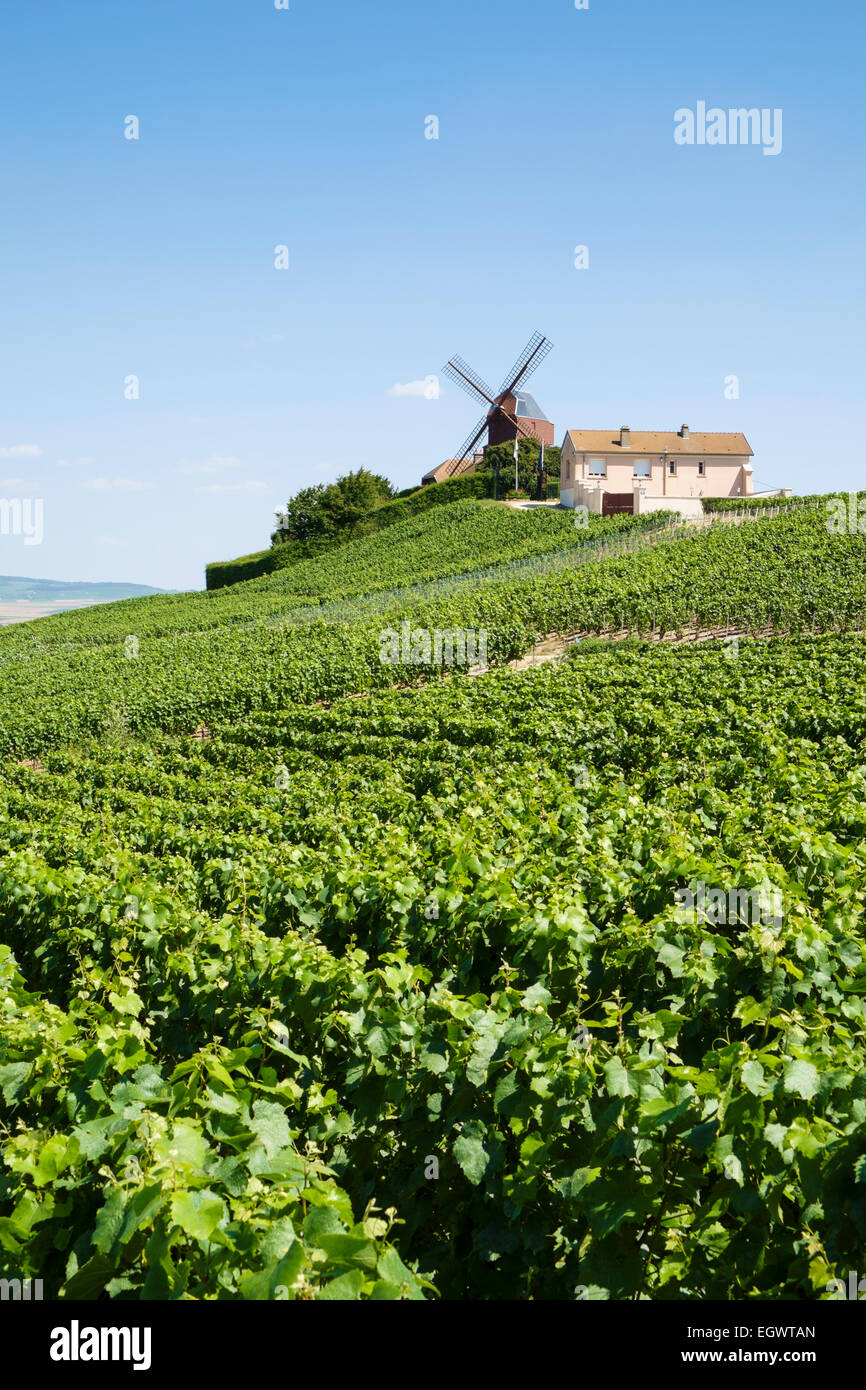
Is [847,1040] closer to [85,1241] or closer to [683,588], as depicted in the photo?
[85,1241]

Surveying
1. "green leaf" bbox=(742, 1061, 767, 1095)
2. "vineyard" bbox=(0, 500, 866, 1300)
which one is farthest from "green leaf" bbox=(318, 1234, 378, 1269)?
"green leaf" bbox=(742, 1061, 767, 1095)

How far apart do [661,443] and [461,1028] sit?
70126mm

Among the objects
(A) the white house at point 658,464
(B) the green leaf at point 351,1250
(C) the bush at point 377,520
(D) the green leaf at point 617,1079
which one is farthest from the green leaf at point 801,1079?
(C) the bush at point 377,520

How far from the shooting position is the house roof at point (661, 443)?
222ft

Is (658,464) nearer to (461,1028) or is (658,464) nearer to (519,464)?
(519,464)

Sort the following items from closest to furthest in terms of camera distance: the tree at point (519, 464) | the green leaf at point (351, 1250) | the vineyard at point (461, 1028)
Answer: the green leaf at point (351, 1250)
the vineyard at point (461, 1028)
the tree at point (519, 464)

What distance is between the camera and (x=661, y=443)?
227 feet

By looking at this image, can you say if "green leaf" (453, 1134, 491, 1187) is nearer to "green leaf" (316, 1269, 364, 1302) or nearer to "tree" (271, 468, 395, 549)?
"green leaf" (316, 1269, 364, 1302)

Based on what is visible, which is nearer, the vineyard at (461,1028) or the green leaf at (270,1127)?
the vineyard at (461,1028)

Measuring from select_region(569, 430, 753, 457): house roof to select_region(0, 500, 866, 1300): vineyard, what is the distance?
183ft

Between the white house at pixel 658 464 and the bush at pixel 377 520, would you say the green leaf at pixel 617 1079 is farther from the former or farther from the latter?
the bush at pixel 377 520

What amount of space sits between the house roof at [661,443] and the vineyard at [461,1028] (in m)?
55.8
